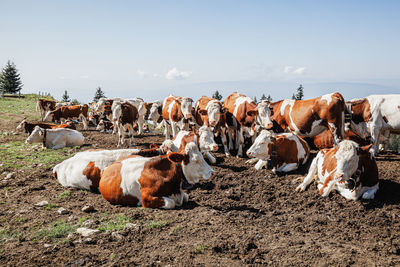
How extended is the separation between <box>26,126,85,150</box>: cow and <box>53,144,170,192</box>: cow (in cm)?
604

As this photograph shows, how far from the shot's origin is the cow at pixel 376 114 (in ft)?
33.5

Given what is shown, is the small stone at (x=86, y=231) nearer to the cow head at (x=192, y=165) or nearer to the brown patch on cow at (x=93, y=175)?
the cow head at (x=192, y=165)

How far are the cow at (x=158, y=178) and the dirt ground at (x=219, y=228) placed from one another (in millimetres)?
226

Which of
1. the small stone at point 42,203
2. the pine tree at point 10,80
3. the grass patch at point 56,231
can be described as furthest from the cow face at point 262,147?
the pine tree at point 10,80

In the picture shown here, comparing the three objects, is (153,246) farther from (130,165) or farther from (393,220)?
(393,220)

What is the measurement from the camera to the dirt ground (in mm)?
4180

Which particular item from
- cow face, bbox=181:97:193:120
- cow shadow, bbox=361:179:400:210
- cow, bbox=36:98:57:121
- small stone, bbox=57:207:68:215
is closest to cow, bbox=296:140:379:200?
cow shadow, bbox=361:179:400:210

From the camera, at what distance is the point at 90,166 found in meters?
7.09

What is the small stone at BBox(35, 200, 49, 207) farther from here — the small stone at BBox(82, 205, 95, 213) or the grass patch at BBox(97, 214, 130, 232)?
the grass patch at BBox(97, 214, 130, 232)

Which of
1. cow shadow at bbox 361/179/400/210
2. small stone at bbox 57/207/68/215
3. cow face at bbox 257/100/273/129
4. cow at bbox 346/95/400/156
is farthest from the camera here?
cow face at bbox 257/100/273/129

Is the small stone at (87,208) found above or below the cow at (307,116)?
below

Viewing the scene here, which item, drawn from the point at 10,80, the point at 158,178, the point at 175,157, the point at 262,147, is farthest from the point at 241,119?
the point at 10,80

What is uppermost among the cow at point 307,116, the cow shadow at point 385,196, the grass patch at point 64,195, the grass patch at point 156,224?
the cow at point 307,116

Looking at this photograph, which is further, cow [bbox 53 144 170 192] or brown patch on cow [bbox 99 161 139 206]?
cow [bbox 53 144 170 192]
